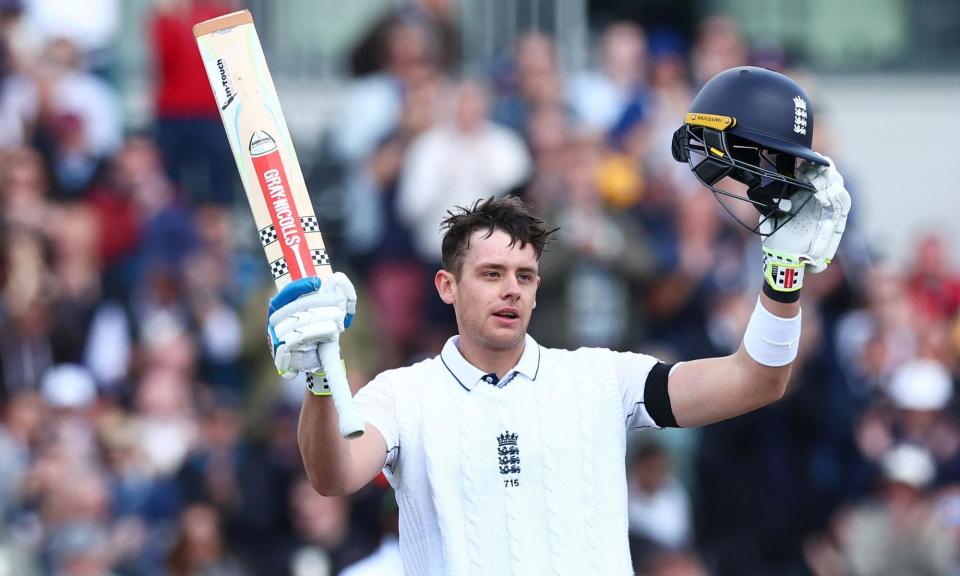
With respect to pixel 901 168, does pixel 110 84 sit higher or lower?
higher

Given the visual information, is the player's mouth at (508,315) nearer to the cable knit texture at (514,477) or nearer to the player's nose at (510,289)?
the player's nose at (510,289)

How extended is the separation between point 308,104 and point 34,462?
427 centimetres

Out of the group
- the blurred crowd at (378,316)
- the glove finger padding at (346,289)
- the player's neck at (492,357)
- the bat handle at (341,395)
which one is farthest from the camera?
the blurred crowd at (378,316)

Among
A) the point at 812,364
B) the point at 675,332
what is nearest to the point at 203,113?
the point at 675,332

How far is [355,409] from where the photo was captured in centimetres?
Result: 530

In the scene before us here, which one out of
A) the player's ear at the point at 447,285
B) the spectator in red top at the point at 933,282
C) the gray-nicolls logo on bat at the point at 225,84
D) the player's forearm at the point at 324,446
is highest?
the gray-nicolls logo on bat at the point at 225,84

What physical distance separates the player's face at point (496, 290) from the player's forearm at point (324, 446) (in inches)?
25.2

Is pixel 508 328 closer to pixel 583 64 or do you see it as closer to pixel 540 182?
pixel 540 182

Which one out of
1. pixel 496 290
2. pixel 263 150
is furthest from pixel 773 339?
pixel 263 150

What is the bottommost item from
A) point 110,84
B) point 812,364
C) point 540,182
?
point 812,364

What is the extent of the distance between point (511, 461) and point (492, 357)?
0.37 meters

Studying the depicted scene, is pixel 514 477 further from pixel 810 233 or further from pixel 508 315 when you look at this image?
pixel 810 233

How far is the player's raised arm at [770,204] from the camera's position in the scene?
5.61 meters

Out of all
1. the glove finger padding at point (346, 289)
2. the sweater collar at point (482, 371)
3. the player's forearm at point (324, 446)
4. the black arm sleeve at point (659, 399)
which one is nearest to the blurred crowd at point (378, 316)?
the sweater collar at point (482, 371)
